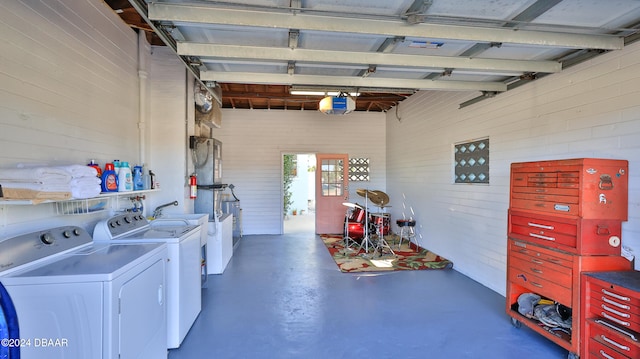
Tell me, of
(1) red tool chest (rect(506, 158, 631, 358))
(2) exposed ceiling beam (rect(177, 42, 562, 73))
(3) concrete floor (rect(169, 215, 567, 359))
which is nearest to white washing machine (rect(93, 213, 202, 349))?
(3) concrete floor (rect(169, 215, 567, 359))

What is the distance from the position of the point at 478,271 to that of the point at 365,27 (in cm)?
374

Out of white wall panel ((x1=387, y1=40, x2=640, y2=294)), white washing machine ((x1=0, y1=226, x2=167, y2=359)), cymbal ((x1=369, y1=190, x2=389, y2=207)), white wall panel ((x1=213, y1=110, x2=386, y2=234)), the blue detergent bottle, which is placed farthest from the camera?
white wall panel ((x1=213, y1=110, x2=386, y2=234))

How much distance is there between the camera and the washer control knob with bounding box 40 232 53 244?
202 centimetres

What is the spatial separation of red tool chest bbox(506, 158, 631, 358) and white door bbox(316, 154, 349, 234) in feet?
17.6

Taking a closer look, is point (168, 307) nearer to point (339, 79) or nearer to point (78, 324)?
point (78, 324)

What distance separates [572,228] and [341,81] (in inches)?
102

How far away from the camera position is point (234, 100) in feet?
24.2

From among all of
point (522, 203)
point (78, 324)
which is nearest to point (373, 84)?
point (522, 203)

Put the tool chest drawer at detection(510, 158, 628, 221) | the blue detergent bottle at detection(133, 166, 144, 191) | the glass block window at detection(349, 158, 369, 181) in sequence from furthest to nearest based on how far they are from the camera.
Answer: the glass block window at detection(349, 158, 369, 181) → the blue detergent bottle at detection(133, 166, 144, 191) → the tool chest drawer at detection(510, 158, 628, 221)

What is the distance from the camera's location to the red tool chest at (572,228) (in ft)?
8.02

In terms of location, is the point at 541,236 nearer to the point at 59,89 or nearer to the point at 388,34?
the point at 388,34

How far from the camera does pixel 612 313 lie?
7.22 ft

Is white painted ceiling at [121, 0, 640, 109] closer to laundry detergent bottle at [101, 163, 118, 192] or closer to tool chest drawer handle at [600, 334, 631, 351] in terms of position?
laundry detergent bottle at [101, 163, 118, 192]

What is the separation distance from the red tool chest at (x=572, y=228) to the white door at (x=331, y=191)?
5375mm
